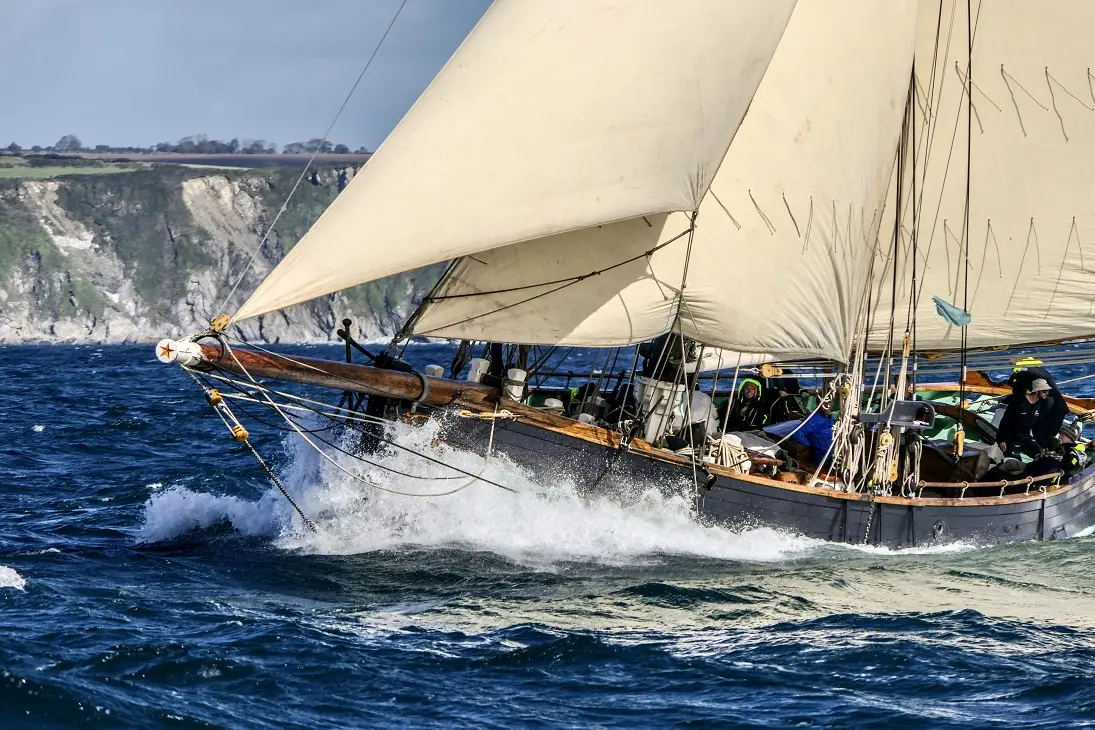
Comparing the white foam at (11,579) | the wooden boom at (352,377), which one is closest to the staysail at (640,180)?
the wooden boom at (352,377)

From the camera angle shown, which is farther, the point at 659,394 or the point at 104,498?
the point at 104,498

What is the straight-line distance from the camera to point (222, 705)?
34.1 ft

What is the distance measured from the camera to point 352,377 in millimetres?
15141

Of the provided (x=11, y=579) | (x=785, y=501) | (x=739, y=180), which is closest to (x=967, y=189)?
(x=739, y=180)

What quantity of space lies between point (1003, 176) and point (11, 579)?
13.4 m

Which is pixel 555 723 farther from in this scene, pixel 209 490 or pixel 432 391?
pixel 209 490

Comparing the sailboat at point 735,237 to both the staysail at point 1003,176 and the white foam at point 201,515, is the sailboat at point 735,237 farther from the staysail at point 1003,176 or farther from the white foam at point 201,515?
the white foam at point 201,515

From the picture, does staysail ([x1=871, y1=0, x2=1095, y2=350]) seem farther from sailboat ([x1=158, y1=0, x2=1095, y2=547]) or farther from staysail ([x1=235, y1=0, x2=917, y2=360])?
staysail ([x1=235, y1=0, x2=917, y2=360])

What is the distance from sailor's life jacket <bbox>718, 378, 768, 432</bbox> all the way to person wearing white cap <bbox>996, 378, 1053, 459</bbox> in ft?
10.6

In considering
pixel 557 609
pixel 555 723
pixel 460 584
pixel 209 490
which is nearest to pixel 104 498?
pixel 209 490

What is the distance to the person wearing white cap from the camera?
18.9 metres

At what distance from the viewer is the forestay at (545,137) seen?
14055mm

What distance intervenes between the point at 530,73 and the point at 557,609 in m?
5.28

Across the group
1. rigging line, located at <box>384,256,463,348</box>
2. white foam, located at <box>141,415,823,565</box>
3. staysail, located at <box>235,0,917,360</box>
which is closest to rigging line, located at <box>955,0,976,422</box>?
staysail, located at <box>235,0,917,360</box>
